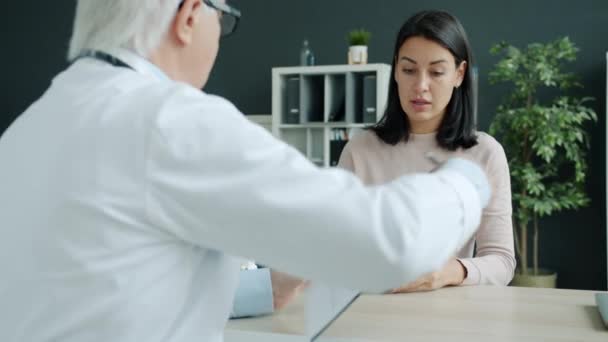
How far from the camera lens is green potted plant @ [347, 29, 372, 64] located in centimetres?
464

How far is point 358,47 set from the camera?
15.3 ft

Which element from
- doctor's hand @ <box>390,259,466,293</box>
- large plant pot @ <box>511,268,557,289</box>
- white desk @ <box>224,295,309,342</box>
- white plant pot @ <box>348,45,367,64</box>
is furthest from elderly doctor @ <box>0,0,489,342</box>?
white plant pot @ <box>348,45,367,64</box>

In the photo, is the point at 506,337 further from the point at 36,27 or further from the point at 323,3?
the point at 36,27

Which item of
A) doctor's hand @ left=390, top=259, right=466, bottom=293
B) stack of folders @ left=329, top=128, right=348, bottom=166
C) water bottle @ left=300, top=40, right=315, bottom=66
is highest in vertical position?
water bottle @ left=300, top=40, right=315, bottom=66

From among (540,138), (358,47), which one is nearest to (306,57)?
(358,47)

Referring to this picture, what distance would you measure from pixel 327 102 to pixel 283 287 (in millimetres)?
3309

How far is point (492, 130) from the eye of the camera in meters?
4.20

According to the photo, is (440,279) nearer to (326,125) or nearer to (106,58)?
(106,58)

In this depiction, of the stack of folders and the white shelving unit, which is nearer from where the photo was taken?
the white shelving unit

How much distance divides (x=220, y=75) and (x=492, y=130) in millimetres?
2278

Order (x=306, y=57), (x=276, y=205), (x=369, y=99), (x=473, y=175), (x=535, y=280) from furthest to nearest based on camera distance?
1. (x=306, y=57)
2. (x=369, y=99)
3. (x=535, y=280)
4. (x=473, y=175)
5. (x=276, y=205)

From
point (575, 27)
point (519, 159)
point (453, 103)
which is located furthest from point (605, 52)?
point (453, 103)

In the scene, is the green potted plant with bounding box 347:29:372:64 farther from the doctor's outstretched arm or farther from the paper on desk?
the doctor's outstretched arm

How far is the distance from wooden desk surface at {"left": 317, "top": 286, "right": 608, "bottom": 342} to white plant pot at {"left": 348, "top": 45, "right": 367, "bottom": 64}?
3.13 meters
